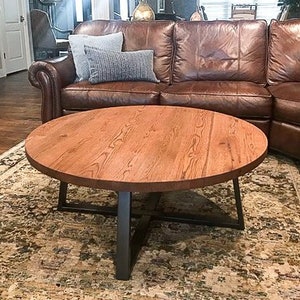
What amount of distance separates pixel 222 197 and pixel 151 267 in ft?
2.43

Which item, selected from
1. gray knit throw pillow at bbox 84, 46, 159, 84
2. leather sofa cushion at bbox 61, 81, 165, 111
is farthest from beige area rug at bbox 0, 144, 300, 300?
gray knit throw pillow at bbox 84, 46, 159, 84

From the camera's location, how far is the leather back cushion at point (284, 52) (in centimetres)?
303

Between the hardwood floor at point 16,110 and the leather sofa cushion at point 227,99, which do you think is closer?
the leather sofa cushion at point 227,99

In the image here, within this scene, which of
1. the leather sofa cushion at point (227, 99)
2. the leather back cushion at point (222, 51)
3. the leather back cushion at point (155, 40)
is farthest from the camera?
the leather back cushion at point (155, 40)

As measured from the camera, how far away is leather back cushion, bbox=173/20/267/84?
3.12 meters

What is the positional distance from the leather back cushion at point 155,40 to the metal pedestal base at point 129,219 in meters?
1.44

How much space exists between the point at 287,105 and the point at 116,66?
4.16ft

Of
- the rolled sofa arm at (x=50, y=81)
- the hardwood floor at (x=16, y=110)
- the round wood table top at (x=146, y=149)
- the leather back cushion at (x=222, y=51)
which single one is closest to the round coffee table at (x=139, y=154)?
the round wood table top at (x=146, y=149)

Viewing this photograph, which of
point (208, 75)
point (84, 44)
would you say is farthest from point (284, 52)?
point (84, 44)

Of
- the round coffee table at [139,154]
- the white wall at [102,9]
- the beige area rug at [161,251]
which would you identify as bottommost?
the beige area rug at [161,251]

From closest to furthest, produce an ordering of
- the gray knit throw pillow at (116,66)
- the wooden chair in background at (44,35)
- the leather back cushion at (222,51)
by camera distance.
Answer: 1. the gray knit throw pillow at (116,66)
2. the leather back cushion at (222,51)
3. the wooden chair in background at (44,35)

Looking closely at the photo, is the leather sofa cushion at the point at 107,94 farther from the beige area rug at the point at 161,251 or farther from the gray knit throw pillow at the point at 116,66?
the beige area rug at the point at 161,251

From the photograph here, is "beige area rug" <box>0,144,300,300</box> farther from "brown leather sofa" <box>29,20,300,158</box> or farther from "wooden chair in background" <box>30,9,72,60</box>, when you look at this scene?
"wooden chair in background" <box>30,9,72,60</box>

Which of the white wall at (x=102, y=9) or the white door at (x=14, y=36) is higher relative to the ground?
the white wall at (x=102, y=9)
